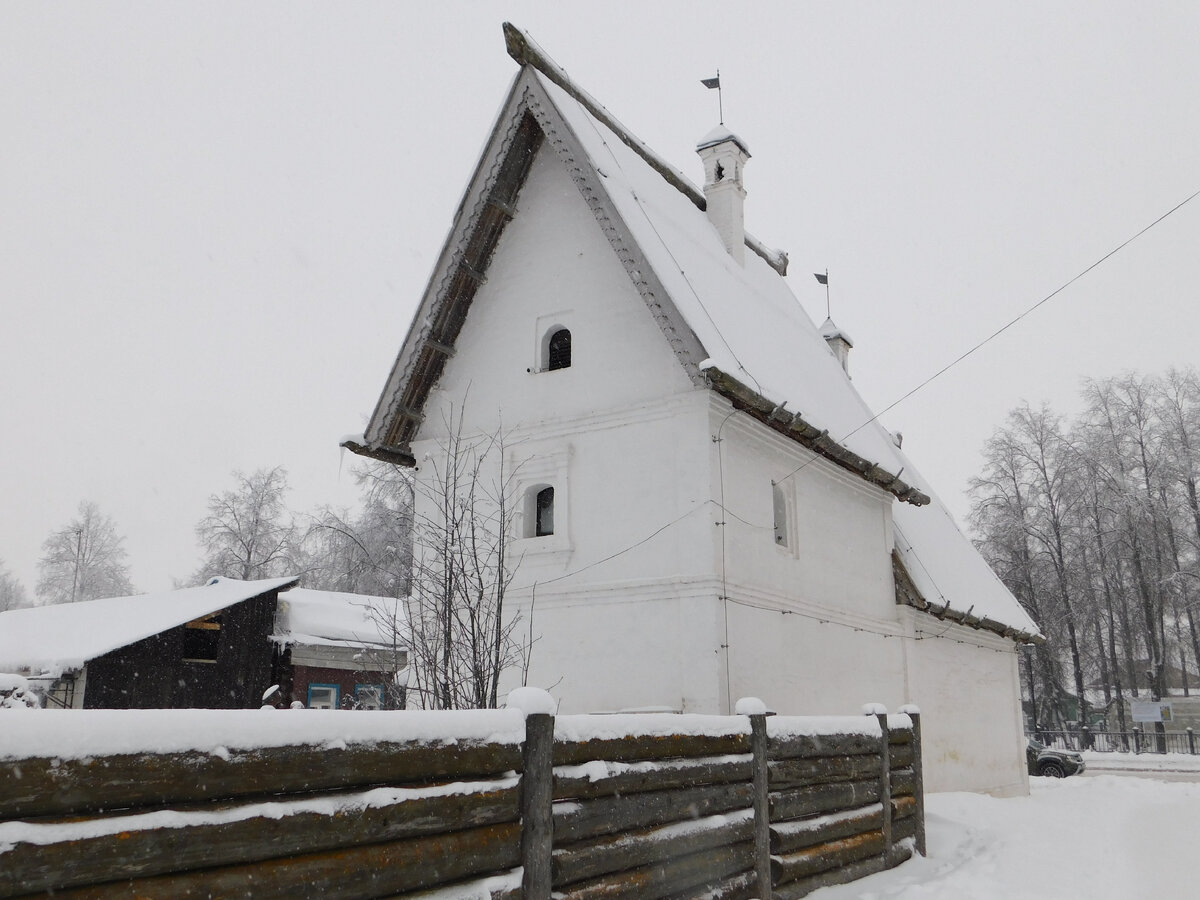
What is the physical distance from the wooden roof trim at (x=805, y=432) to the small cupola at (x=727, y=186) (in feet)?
15.9

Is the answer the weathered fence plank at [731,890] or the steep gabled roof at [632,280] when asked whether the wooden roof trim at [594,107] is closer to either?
the steep gabled roof at [632,280]

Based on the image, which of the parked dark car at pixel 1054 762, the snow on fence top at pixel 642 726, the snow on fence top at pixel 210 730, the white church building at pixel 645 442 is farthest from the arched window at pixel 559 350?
the parked dark car at pixel 1054 762

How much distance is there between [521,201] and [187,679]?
1274cm

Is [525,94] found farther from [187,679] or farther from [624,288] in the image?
[187,679]

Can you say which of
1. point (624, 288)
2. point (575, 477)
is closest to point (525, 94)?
point (624, 288)

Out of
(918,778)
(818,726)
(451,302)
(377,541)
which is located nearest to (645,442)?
(451,302)

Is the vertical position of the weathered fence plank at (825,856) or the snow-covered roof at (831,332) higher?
the snow-covered roof at (831,332)

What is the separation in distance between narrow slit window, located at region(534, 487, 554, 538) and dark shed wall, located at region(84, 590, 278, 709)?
404 inches

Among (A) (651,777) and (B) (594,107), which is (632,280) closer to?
(B) (594,107)

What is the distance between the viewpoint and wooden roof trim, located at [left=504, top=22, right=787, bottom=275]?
45.3 feet

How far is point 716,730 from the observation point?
679 cm

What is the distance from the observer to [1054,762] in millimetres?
25969

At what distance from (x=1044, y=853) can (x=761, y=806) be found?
540 cm

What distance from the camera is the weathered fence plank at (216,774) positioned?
10.1ft
